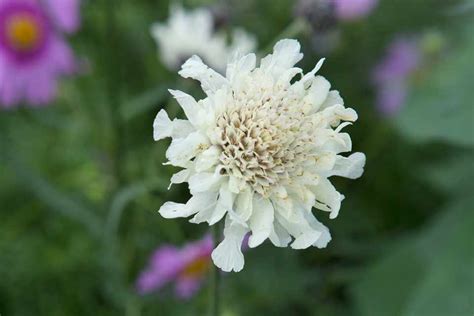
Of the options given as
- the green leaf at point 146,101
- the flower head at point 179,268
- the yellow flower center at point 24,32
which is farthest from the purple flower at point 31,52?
the flower head at point 179,268

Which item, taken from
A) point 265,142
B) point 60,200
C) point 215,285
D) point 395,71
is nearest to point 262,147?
point 265,142

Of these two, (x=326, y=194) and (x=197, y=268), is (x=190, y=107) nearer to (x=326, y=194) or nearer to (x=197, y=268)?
(x=326, y=194)

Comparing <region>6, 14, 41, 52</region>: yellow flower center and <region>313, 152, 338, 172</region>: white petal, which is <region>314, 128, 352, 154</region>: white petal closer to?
<region>313, 152, 338, 172</region>: white petal

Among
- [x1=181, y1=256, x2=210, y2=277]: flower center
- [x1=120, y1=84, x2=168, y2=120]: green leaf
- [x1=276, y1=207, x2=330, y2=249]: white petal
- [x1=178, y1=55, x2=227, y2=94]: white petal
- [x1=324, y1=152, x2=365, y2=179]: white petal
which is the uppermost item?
[x1=178, y1=55, x2=227, y2=94]: white petal

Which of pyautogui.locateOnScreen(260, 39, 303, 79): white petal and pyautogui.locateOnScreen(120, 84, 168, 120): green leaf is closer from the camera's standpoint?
pyautogui.locateOnScreen(260, 39, 303, 79): white petal

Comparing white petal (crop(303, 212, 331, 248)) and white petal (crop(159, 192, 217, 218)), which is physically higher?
white petal (crop(159, 192, 217, 218))

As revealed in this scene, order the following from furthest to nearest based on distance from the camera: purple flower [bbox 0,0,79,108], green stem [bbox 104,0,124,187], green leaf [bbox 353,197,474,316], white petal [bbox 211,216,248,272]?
purple flower [bbox 0,0,79,108], green stem [bbox 104,0,124,187], green leaf [bbox 353,197,474,316], white petal [bbox 211,216,248,272]

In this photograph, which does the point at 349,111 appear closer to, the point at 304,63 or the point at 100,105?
the point at 304,63

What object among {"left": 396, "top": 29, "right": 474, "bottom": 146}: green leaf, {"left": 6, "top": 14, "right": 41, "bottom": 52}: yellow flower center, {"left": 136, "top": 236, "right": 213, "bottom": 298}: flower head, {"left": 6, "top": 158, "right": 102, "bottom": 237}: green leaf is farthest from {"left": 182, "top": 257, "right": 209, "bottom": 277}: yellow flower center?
{"left": 6, "top": 14, "right": 41, "bottom": 52}: yellow flower center
